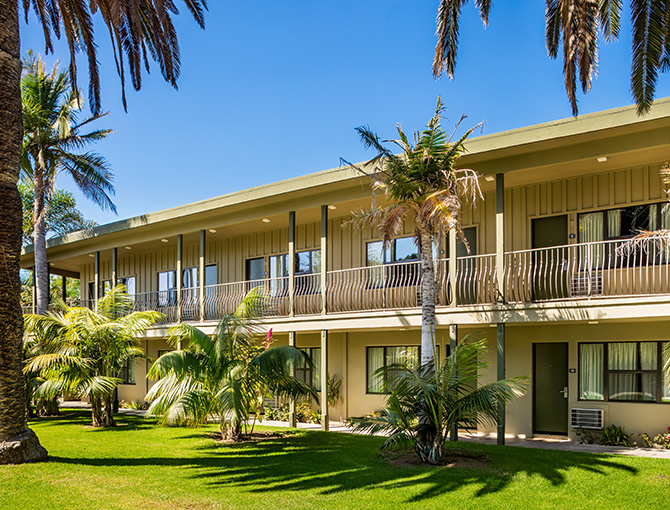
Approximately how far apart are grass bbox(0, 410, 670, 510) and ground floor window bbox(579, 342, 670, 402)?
2878 mm

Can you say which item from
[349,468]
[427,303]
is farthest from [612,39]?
[349,468]

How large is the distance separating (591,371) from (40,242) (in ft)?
55.1

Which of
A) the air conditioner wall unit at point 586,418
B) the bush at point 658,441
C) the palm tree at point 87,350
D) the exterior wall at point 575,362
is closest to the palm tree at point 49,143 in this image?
the palm tree at point 87,350

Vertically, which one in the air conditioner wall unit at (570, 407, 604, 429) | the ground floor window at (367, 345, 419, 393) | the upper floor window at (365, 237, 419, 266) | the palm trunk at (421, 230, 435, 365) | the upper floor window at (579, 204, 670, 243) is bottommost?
the air conditioner wall unit at (570, 407, 604, 429)

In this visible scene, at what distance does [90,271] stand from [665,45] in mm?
23027

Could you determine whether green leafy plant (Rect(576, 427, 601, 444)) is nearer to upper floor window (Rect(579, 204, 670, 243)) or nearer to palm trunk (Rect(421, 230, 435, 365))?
upper floor window (Rect(579, 204, 670, 243))

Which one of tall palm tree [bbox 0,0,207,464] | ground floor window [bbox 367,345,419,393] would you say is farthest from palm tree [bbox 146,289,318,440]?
ground floor window [bbox 367,345,419,393]

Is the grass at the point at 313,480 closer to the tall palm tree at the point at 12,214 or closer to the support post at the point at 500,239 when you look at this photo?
the tall palm tree at the point at 12,214

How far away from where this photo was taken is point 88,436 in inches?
476

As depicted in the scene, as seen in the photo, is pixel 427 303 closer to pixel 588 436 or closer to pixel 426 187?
pixel 426 187

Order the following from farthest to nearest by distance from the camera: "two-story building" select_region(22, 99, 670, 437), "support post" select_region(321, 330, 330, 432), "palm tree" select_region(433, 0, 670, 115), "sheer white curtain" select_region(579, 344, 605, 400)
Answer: "support post" select_region(321, 330, 330, 432), "sheer white curtain" select_region(579, 344, 605, 400), "two-story building" select_region(22, 99, 670, 437), "palm tree" select_region(433, 0, 670, 115)

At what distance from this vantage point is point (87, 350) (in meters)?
13.5

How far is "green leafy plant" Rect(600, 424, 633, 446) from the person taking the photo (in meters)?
11.3

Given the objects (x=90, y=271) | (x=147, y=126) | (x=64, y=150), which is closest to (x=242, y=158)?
(x=147, y=126)
